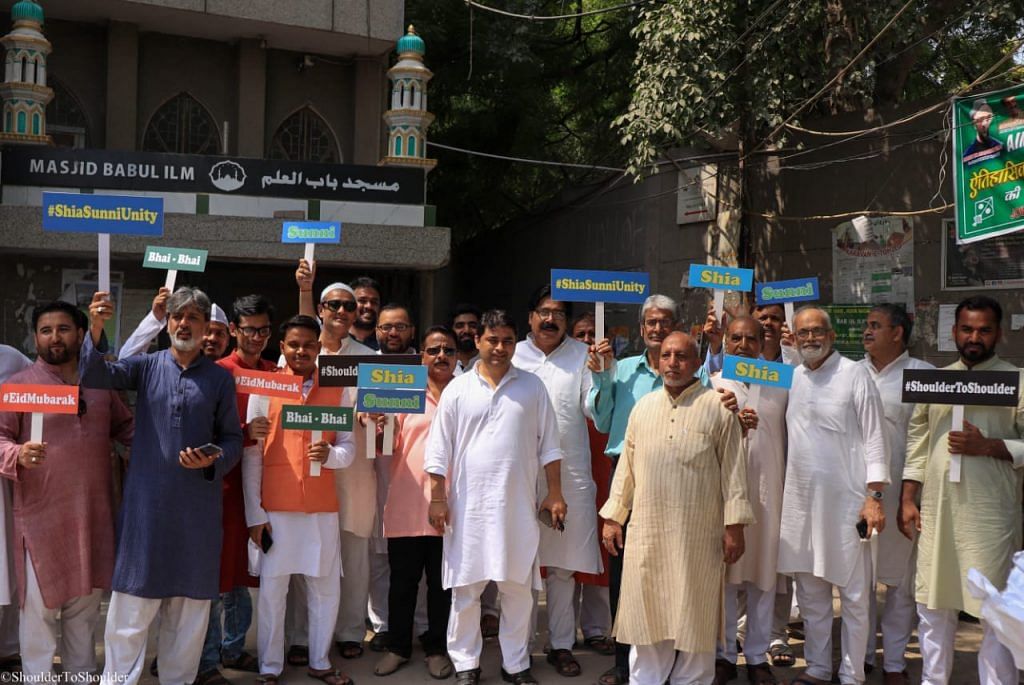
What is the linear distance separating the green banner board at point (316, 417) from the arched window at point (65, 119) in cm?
867

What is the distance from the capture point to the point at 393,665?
5.01m

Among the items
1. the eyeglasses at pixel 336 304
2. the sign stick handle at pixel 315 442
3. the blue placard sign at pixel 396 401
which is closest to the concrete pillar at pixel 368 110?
the eyeglasses at pixel 336 304

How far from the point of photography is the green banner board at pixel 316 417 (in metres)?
4.56

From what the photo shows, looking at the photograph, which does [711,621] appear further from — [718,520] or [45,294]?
[45,294]

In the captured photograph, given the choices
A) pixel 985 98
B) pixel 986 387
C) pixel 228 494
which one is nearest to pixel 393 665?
pixel 228 494

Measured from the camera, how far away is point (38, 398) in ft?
13.6

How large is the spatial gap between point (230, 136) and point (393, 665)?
8.90 metres

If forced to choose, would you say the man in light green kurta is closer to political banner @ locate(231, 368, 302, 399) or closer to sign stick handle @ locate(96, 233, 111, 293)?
political banner @ locate(231, 368, 302, 399)

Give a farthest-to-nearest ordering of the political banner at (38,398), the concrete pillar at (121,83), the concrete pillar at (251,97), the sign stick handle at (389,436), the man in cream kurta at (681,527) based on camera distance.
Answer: the concrete pillar at (251,97) < the concrete pillar at (121,83) < the sign stick handle at (389,436) < the man in cream kurta at (681,527) < the political banner at (38,398)

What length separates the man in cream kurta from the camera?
14.5 ft

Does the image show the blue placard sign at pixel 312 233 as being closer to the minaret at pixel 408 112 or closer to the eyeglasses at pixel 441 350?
the eyeglasses at pixel 441 350

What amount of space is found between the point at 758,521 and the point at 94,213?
3718mm

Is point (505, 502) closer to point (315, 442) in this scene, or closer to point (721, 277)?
point (315, 442)

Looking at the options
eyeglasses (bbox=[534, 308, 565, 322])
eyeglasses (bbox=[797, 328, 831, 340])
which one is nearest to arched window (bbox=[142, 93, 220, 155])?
eyeglasses (bbox=[534, 308, 565, 322])
